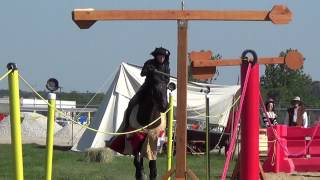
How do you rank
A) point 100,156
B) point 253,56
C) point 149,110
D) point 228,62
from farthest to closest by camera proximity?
point 100,156
point 149,110
point 228,62
point 253,56

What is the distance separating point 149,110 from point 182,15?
8.92 ft

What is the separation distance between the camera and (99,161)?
16359 millimetres

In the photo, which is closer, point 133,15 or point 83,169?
point 133,15

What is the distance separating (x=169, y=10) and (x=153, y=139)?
2.93 m

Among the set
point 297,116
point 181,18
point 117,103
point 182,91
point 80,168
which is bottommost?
point 80,168

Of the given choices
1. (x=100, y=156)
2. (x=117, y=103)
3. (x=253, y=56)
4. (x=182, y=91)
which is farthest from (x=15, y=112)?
(x=117, y=103)

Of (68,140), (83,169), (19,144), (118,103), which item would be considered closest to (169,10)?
(19,144)

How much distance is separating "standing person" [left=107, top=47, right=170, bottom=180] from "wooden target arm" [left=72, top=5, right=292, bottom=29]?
2452 mm

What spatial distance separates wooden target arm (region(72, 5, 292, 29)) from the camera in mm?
7027

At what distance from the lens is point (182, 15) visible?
712 centimetres

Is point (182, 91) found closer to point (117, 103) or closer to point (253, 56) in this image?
point (253, 56)

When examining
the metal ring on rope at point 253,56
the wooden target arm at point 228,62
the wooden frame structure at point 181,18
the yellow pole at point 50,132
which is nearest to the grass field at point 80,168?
the wooden target arm at point 228,62

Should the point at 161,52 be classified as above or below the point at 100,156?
above

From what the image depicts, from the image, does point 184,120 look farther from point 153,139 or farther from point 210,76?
point 153,139
